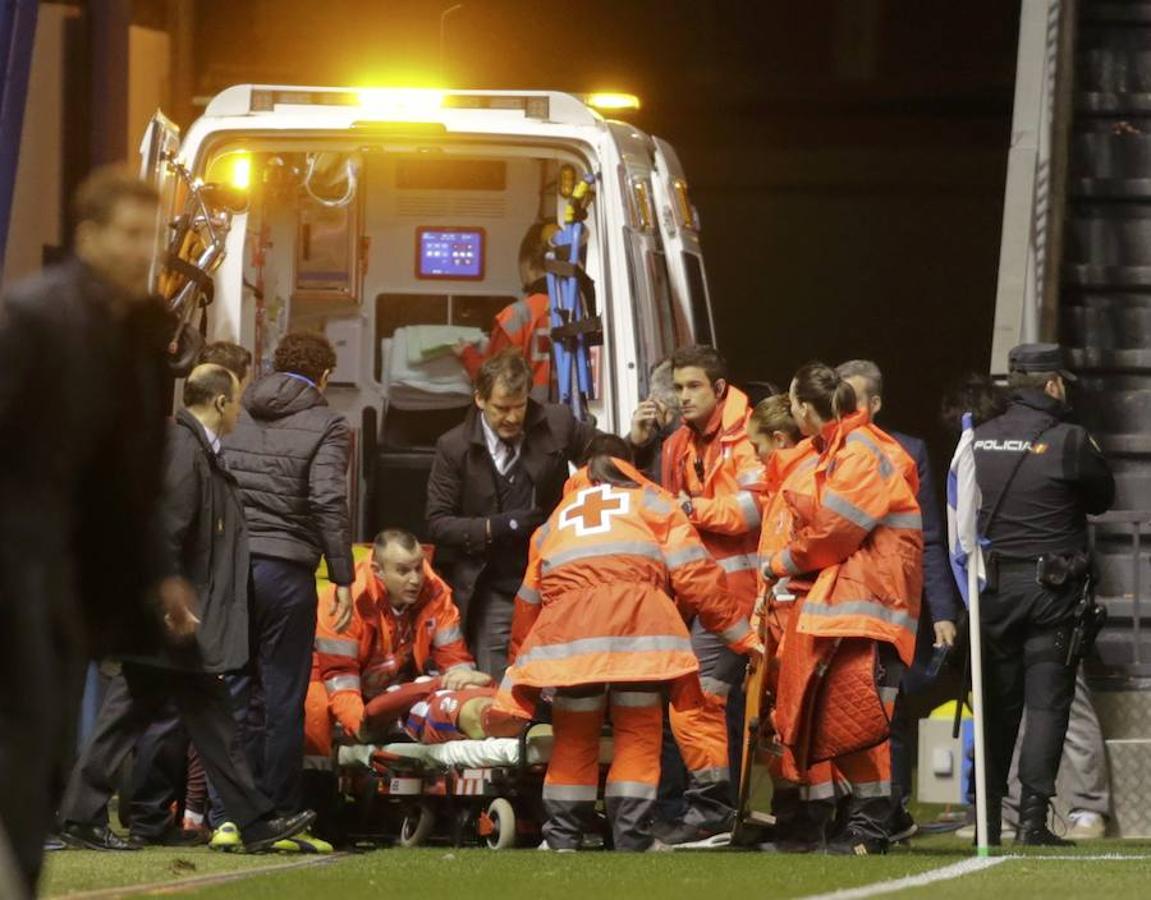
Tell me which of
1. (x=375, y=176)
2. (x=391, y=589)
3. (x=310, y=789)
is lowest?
(x=310, y=789)

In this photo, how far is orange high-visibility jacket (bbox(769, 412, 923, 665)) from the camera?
9.37 m

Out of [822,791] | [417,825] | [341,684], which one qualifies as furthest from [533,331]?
[822,791]

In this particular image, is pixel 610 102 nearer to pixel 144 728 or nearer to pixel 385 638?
pixel 385 638

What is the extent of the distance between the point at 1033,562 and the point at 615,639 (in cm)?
174

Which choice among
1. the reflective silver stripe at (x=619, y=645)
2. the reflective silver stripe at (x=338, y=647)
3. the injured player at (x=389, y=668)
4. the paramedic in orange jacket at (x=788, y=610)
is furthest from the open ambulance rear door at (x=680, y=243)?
the reflective silver stripe at (x=619, y=645)

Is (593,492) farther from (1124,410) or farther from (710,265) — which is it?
(710,265)

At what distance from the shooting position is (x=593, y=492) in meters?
9.59

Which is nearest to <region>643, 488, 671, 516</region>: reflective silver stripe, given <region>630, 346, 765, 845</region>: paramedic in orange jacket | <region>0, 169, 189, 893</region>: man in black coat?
<region>630, 346, 765, 845</region>: paramedic in orange jacket

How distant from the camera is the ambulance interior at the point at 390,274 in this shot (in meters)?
12.2

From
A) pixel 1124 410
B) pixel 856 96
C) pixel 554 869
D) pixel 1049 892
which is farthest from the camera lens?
pixel 856 96

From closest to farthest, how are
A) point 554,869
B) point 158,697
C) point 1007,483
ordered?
1. point 554,869
2. point 158,697
3. point 1007,483

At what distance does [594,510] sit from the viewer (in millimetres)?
9516

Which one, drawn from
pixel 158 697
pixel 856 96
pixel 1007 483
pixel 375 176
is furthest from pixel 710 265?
pixel 158 697

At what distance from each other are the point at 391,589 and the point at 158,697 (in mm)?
1190
